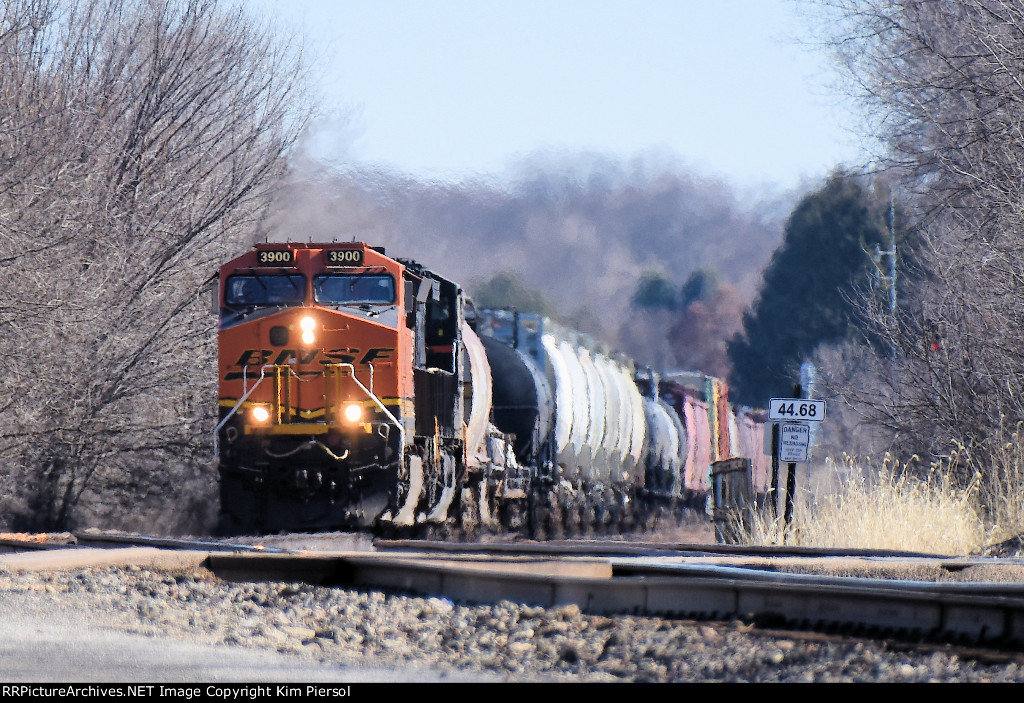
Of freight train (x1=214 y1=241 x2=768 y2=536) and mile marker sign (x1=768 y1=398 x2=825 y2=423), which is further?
mile marker sign (x1=768 y1=398 x2=825 y2=423)

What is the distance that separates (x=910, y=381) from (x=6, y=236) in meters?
12.5

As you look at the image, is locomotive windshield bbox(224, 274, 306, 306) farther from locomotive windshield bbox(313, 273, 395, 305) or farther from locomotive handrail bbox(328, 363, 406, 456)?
locomotive handrail bbox(328, 363, 406, 456)

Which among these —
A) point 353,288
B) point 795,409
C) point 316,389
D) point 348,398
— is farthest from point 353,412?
point 795,409

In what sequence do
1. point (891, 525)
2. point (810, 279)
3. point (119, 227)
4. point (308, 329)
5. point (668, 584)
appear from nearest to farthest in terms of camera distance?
point (668, 584) < point (891, 525) < point (308, 329) < point (119, 227) < point (810, 279)

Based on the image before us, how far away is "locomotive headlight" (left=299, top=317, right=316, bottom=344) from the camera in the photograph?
45.1 ft

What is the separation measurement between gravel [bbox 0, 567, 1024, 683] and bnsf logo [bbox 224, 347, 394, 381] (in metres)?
6.02

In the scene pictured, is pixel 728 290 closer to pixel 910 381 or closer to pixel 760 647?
pixel 910 381

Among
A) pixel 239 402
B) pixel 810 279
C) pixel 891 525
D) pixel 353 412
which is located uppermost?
pixel 810 279

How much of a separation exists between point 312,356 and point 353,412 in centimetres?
72

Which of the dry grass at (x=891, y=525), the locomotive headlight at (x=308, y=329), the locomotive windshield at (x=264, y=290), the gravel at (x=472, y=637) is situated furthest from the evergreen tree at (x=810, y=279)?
the gravel at (x=472, y=637)

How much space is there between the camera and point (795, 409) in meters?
15.4

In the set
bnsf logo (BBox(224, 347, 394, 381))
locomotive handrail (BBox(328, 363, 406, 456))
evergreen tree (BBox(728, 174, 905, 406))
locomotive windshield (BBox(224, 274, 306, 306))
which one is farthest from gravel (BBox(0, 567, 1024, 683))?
evergreen tree (BBox(728, 174, 905, 406))

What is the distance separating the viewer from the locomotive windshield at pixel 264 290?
45.8ft

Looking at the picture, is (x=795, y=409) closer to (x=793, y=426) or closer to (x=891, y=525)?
(x=793, y=426)
